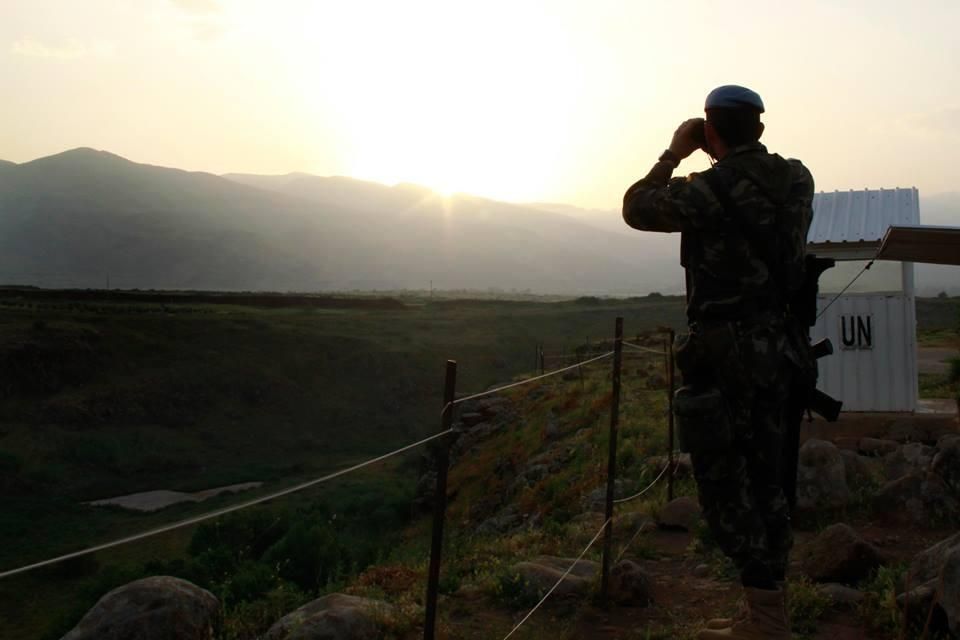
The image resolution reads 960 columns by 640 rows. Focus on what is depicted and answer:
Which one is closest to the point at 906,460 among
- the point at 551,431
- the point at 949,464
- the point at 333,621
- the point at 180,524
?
the point at 949,464

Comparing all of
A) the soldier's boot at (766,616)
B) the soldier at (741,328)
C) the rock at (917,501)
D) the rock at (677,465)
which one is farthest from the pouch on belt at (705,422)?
the rock at (677,465)

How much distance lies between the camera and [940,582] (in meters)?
3.98

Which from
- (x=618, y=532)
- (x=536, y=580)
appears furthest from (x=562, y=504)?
(x=536, y=580)

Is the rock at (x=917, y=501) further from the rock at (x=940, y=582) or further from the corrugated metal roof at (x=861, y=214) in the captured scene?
the corrugated metal roof at (x=861, y=214)

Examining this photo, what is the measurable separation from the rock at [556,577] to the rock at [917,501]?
2.41 meters

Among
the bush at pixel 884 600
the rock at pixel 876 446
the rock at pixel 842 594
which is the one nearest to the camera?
the bush at pixel 884 600

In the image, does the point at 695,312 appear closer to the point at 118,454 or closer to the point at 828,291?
the point at 828,291

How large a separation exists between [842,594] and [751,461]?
6.22 ft

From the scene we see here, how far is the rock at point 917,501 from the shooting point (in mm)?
6191

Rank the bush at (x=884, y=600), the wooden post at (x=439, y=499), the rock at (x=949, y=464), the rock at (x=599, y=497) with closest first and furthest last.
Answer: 1. the wooden post at (x=439, y=499)
2. the bush at (x=884, y=600)
3. the rock at (x=949, y=464)
4. the rock at (x=599, y=497)

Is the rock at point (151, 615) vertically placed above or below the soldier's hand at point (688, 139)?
below

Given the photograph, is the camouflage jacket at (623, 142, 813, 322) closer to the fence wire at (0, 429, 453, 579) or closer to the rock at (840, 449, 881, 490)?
the fence wire at (0, 429, 453, 579)

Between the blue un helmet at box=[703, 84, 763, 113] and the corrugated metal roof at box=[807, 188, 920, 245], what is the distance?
5.60 meters

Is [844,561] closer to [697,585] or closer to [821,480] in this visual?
[697,585]
